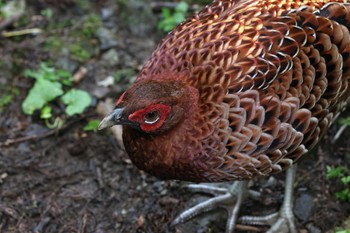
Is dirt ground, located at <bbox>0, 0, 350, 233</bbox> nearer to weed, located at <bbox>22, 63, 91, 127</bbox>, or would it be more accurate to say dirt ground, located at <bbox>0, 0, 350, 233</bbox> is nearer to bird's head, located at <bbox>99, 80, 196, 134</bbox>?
weed, located at <bbox>22, 63, 91, 127</bbox>

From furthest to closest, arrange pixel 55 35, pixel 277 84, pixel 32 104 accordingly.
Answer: pixel 55 35, pixel 32 104, pixel 277 84

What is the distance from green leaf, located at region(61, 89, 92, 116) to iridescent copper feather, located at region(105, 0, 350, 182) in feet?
3.58

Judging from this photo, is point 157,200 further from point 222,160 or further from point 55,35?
point 55,35

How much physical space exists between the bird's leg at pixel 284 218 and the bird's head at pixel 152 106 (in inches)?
45.0

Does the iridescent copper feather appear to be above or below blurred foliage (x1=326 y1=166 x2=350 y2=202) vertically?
above

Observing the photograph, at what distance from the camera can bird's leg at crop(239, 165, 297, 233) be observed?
4227 mm

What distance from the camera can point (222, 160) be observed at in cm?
357

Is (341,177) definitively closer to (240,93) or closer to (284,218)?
(284,218)

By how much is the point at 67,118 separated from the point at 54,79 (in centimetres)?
38

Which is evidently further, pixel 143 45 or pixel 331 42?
pixel 143 45

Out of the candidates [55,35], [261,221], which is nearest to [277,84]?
[261,221]

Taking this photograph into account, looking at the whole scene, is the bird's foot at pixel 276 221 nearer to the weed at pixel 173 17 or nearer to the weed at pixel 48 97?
the weed at pixel 48 97

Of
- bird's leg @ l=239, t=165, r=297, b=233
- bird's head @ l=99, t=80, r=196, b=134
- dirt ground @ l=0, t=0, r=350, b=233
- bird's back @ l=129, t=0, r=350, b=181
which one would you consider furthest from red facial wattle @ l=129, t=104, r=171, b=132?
bird's leg @ l=239, t=165, r=297, b=233

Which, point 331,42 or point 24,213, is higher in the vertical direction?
point 331,42
